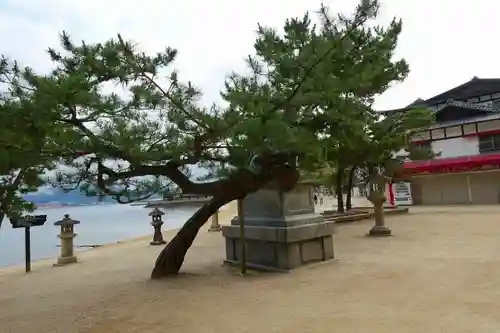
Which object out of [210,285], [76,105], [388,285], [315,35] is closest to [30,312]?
[210,285]

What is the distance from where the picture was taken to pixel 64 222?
857 centimetres

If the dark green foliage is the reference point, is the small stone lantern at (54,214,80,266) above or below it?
below

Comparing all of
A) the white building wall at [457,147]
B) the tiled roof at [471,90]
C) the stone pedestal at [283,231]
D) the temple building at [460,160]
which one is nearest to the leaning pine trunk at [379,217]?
the stone pedestal at [283,231]

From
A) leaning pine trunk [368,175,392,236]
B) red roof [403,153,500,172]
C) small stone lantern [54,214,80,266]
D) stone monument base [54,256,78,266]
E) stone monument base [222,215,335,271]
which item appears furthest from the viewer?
red roof [403,153,500,172]

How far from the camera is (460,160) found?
59.3 feet

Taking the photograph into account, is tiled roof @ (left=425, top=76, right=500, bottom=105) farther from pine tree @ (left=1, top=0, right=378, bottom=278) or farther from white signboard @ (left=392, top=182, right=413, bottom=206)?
pine tree @ (left=1, top=0, right=378, bottom=278)

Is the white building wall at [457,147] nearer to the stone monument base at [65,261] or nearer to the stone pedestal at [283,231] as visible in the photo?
the stone pedestal at [283,231]

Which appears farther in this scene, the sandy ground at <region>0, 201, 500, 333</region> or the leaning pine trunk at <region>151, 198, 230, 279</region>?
the leaning pine trunk at <region>151, 198, 230, 279</region>

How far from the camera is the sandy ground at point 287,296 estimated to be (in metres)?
3.45

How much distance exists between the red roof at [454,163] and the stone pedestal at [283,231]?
13.2 m

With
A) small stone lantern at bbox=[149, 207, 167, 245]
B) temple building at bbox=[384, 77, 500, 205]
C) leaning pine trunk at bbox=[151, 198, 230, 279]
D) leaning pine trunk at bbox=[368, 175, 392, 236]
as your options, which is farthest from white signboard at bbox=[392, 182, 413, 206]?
leaning pine trunk at bbox=[151, 198, 230, 279]

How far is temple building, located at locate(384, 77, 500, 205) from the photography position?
1761cm

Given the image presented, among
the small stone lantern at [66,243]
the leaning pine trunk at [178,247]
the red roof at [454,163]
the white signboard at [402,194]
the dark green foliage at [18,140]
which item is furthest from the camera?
the white signboard at [402,194]

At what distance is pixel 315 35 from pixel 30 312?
13.6 feet
